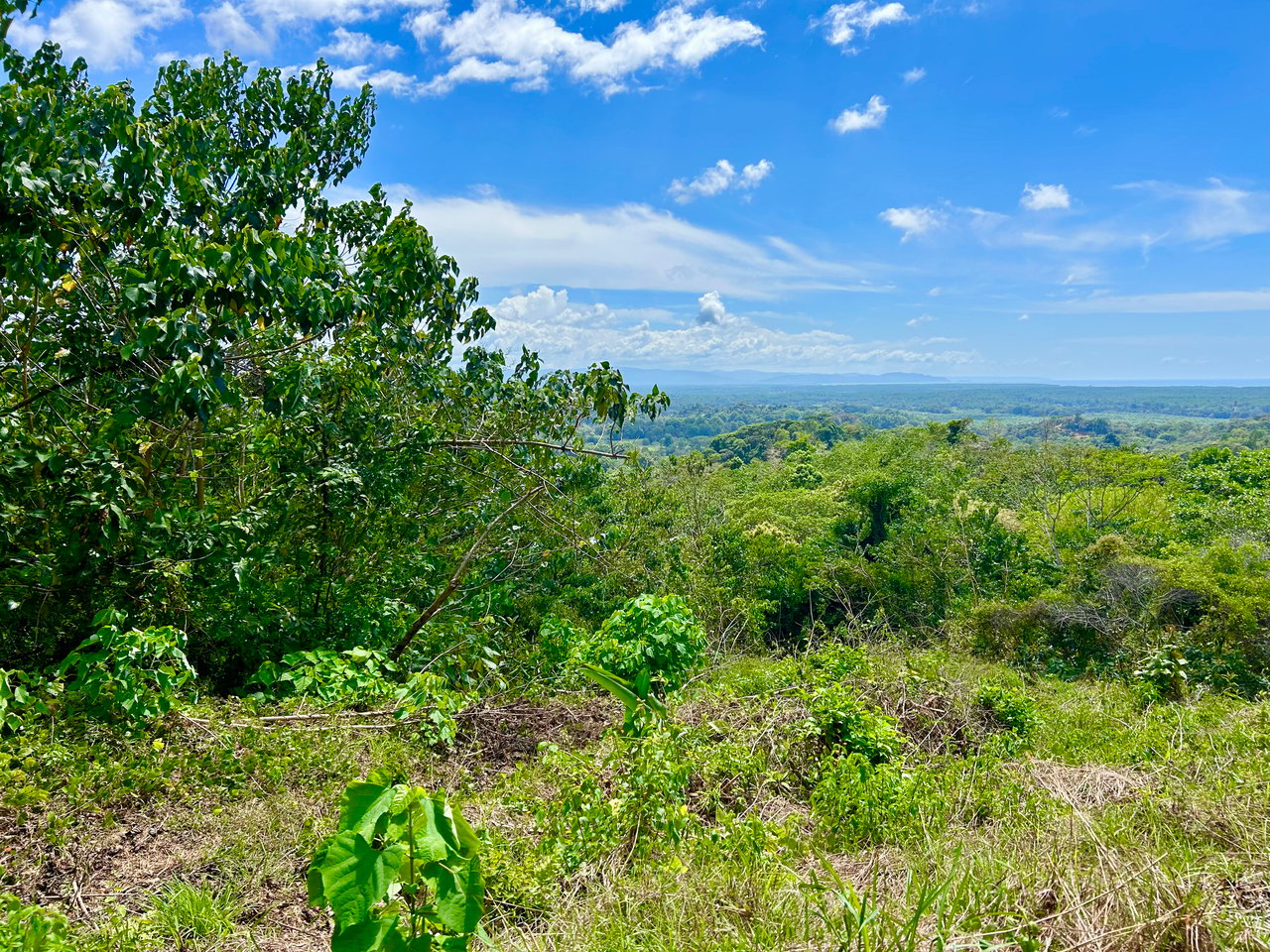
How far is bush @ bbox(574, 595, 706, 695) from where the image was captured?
459cm

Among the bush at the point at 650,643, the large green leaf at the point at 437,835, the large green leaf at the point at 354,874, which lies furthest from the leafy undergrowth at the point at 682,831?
the large green leaf at the point at 354,874

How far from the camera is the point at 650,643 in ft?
15.2

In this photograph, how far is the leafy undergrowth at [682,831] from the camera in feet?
6.89

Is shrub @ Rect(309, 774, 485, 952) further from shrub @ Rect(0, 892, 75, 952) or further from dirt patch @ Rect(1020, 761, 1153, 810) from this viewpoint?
dirt patch @ Rect(1020, 761, 1153, 810)

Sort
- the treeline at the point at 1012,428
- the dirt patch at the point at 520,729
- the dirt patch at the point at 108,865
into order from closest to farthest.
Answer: the dirt patch at the point at 108,865 < the dirt patch at the point at 520,729 < the treeline at the point at 1012,428

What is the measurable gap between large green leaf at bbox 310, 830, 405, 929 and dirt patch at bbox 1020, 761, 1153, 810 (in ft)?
11.9

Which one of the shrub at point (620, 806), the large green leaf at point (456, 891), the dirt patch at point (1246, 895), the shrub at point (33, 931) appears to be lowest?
the shrub at point (620, 806)

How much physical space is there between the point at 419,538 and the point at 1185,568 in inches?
529

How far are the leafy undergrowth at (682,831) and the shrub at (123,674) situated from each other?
156 mm

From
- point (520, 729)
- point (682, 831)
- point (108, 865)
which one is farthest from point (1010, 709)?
point (108, 865)

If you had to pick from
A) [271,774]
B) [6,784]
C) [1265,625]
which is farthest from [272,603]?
[1265,625]

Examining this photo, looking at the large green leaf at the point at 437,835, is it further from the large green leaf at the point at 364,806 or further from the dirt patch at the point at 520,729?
the dirt patch at the point at 520,729

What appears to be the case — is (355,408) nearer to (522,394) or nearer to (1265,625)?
(522,394)

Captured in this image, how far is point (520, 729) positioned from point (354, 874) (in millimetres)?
3719
